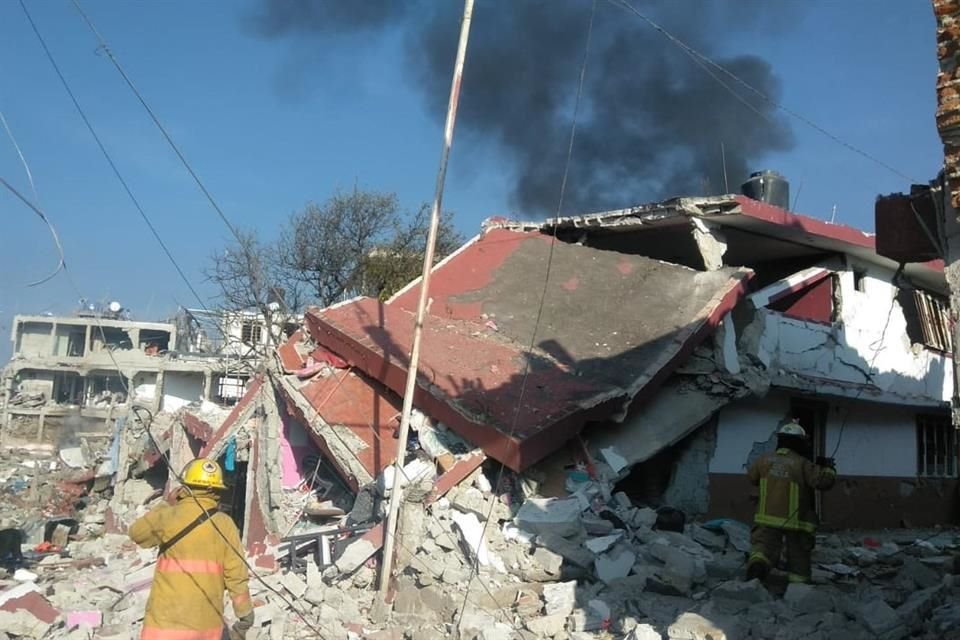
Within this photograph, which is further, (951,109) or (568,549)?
(568,549)

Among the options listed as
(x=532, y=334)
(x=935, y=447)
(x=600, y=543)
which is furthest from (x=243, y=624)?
(x=935, y=447)

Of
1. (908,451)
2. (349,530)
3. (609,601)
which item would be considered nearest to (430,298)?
(349,530)

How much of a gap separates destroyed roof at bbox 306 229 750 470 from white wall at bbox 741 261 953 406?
142 cm

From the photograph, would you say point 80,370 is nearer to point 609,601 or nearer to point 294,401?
point 294,401

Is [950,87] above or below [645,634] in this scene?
above

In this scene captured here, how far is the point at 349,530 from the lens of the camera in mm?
7758

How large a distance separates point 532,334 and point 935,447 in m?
9.31

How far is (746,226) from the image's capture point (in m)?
11.5

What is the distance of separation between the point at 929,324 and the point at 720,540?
8.59m

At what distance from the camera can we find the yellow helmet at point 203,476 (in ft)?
15.2

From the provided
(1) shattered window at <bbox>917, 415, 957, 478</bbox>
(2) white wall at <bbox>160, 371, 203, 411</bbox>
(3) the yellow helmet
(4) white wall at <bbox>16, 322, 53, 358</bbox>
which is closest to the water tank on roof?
(1) shattered window at <bbox>917, 415, 957, 478</bbox>

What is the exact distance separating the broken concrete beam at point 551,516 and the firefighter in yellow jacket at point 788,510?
5.10 ft

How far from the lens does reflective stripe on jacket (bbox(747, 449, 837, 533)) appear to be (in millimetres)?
6898

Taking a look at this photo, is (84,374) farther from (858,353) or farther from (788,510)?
(788,510)
